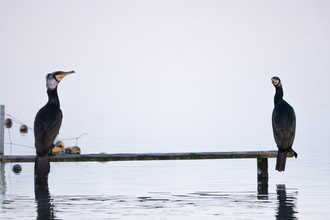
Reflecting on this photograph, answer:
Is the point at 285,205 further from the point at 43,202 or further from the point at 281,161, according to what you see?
the point at 43,202

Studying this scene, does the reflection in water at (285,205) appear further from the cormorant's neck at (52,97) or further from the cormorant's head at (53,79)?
the cormorant's head at (53,79)

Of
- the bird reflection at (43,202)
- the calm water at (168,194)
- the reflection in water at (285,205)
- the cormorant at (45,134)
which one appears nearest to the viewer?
the reflection in water at (285,205)

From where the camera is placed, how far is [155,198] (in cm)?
958

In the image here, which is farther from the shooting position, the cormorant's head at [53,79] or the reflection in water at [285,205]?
the cormorant's head at [53,79]

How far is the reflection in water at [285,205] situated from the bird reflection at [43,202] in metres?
3.30

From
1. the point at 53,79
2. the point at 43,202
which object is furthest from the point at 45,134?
the point at 43,202

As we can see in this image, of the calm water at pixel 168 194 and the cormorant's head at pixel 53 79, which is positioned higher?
the cormorant's head at pixel 53 79

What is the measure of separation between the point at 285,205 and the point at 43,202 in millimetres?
4056

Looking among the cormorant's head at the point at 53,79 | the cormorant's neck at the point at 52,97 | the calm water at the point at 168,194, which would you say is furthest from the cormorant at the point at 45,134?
the calm water at the point at 168,194

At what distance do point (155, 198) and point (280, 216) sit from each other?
2.83 metres

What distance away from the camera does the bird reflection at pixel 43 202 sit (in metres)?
7.60

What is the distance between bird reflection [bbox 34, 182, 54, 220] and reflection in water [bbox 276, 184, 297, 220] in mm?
3303

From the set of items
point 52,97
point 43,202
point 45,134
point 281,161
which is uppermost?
point 52,97

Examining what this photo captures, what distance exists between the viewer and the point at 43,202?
353 inches
